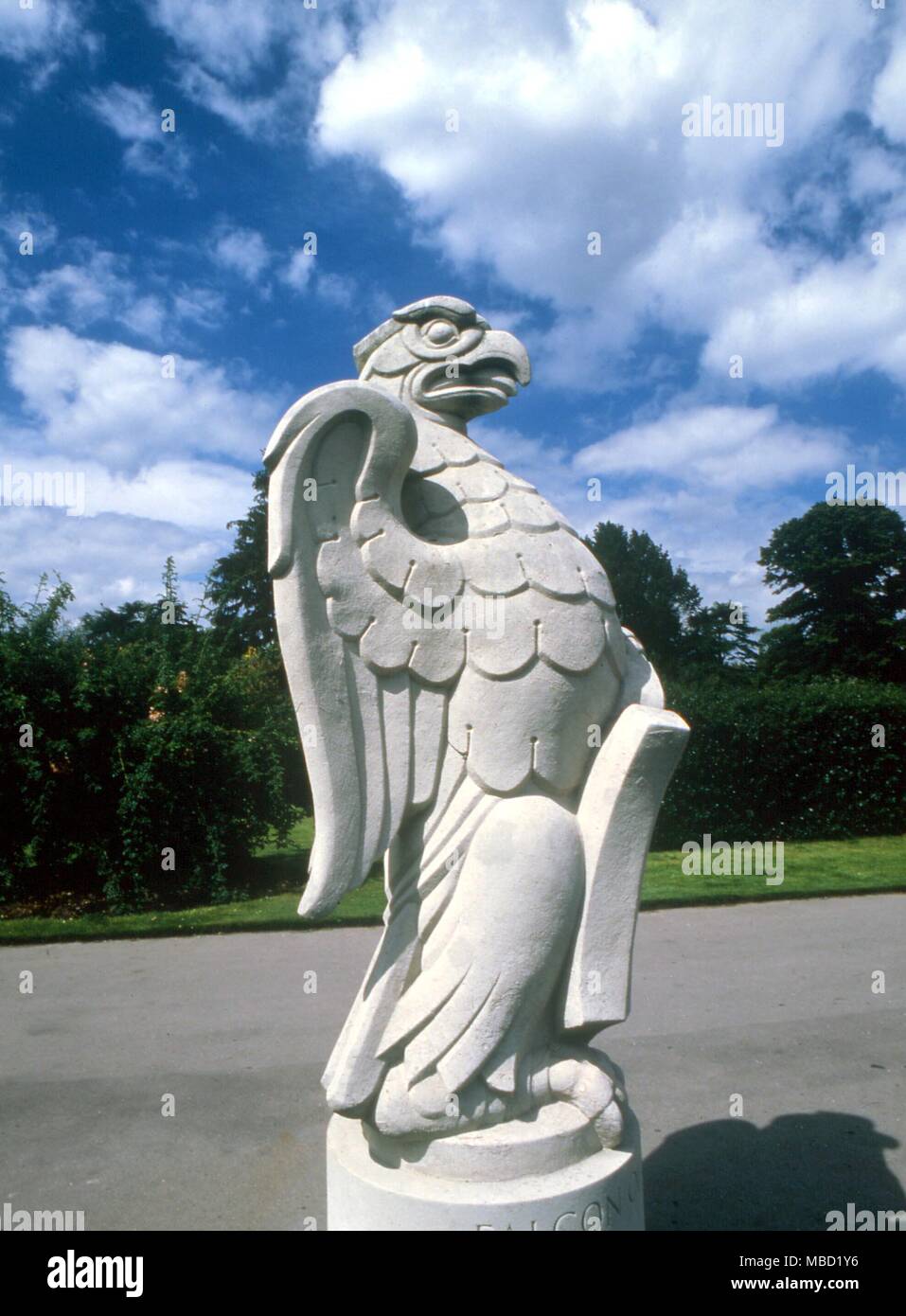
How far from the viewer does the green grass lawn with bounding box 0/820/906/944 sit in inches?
337

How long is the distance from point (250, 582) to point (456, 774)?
20.4 metres

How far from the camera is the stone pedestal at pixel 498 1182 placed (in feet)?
7.87

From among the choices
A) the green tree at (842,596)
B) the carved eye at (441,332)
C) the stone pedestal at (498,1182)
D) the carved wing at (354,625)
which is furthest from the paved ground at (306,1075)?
the green tree at (842,596)

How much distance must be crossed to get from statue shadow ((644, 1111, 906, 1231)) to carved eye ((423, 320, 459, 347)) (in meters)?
3.51

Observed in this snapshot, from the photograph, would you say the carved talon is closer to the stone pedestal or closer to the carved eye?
the stone pedestal

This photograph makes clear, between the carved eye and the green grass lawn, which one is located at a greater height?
the carved eye

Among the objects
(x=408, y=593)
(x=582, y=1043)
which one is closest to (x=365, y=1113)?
(x=582, y=1043)

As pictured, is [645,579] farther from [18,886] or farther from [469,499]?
[469,499]

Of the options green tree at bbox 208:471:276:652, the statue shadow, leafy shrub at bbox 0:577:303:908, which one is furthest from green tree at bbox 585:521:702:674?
the statue shadow

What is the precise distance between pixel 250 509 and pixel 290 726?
1276 cm

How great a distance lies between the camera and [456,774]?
272cm

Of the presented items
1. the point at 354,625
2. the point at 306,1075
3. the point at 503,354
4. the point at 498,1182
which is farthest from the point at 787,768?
the point at 354,625

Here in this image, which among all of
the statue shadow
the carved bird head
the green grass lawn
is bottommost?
the statue shadow

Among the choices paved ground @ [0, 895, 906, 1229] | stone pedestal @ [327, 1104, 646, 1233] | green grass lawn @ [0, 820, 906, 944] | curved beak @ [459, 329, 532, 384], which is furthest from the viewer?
green grass lawn @ [0, 820, 906, 944]
